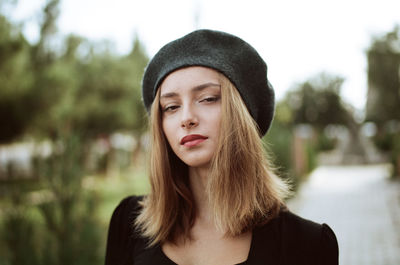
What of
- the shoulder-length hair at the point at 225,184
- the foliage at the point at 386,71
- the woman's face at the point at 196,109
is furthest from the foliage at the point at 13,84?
the foliage at the point at 386,71

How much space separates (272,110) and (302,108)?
38044 millimetres

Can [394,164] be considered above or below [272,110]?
below

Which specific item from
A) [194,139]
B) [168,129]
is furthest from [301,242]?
[168,129]

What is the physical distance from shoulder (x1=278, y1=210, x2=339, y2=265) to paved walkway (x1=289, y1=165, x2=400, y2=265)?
4841mm

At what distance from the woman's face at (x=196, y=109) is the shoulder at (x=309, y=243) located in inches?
18.3

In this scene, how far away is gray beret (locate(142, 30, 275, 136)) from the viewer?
1542 millimetres

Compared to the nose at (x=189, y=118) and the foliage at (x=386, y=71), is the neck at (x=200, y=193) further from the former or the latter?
the foliage at (x=386, y=71)

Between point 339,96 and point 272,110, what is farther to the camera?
point 339,96

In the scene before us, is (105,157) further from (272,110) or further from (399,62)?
(272,110)

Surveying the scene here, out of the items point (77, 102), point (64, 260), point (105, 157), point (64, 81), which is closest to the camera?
point (64, 260)

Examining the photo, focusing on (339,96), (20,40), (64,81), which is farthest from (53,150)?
(339,96)

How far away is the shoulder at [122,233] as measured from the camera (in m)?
1.83

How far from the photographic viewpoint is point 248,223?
1650mm

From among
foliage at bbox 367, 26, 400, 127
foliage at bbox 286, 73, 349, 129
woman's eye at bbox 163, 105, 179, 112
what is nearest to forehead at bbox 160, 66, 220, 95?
woman's eye at bbox 163, 105, 179, 112
